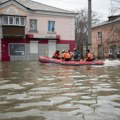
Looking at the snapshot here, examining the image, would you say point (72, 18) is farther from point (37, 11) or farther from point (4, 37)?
point (4, 37)

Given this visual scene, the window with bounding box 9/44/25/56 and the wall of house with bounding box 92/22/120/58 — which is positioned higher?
the wall of house with bounding box 92/22/120/58

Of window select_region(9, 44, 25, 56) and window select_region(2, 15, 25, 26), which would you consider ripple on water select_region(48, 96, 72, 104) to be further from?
window select_region(9, 44, 25, 56)

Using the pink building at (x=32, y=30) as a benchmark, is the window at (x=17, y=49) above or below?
below

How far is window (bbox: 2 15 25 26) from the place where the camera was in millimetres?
35000

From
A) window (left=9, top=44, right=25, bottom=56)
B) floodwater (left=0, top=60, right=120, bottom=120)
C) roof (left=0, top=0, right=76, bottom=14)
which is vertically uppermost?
roof (left=0, top=0, right=76, bottom=14)

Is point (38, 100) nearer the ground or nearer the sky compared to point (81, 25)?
nearer the ground

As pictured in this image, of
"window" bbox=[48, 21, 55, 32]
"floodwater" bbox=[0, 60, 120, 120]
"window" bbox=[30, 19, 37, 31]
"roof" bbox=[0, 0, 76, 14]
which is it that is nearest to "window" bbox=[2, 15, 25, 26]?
"window" bbox=[30, 19, 37, 31]

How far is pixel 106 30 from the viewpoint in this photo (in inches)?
1937

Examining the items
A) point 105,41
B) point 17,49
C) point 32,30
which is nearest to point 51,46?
point 32,30

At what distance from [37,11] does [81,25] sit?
28.4 m

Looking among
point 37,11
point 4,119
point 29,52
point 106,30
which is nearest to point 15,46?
point 29,52

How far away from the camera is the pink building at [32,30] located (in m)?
35.2

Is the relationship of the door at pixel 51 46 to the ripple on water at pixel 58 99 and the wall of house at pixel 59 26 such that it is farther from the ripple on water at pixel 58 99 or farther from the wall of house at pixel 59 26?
the ripple on water at pixel 58 99

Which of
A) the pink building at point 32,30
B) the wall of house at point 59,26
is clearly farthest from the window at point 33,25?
the wall of house at point 59,26
